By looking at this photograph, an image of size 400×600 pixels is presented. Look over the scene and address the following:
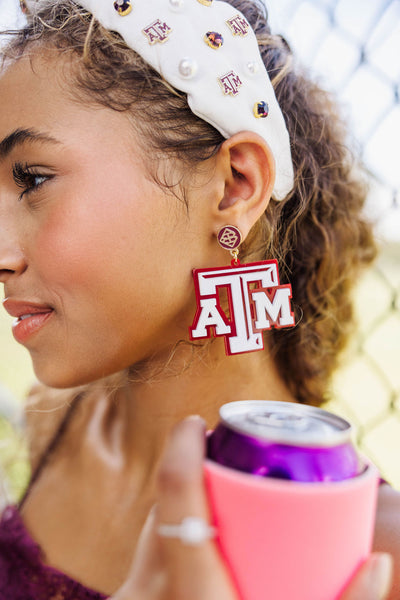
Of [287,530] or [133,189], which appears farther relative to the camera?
[133,189]

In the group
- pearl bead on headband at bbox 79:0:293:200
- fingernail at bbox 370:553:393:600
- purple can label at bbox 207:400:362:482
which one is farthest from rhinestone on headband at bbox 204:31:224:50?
fingernail at bbox 370:553:393:600

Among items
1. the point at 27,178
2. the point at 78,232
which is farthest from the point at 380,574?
the point at 27,178

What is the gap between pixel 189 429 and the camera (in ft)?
1.30

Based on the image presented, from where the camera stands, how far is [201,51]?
65 centimetres

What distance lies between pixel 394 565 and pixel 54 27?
78 cm

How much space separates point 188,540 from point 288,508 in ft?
0.23

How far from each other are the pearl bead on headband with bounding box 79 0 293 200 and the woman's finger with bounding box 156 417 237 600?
1.47 ft

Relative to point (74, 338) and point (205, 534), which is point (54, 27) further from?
point (205, 534)

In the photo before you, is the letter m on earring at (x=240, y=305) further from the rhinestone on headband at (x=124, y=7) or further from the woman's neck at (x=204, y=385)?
the rhinestone on headband at (x=124, y=7)

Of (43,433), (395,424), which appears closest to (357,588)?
(43,433)

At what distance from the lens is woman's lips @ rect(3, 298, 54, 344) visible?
2.14ft

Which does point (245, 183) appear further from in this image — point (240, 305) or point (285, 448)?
point (285, 448)

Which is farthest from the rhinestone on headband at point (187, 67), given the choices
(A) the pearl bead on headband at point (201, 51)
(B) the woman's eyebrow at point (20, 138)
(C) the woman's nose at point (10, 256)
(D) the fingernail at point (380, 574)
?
(D) the fingernail at point (380, 574)

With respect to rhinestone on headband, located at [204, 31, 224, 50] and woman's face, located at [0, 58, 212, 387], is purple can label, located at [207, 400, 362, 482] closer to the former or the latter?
woman's face, located at [0, 58, 212, 387]
